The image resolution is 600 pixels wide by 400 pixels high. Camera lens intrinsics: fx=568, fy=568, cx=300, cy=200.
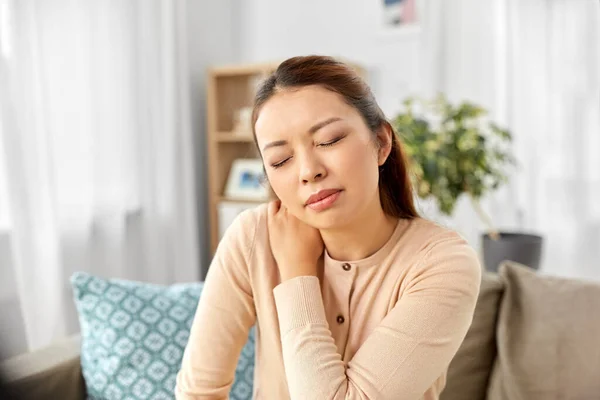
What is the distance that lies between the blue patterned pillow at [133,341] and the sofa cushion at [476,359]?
561mm

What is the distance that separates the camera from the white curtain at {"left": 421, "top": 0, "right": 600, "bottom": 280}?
2.78 metres

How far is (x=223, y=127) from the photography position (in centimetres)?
351

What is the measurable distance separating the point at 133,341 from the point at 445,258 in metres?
0.96

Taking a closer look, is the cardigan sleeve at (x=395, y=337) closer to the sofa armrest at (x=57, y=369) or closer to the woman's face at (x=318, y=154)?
the woman's face at (x=318, y=154)

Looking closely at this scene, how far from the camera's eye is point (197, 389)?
3.41ft

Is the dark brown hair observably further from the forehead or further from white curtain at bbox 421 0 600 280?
white curtain at bbox 421 0 600 280

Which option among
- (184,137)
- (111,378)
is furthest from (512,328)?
(184,137)

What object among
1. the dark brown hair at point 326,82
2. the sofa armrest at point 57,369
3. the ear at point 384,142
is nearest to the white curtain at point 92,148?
the sofa armrest at point 57,369

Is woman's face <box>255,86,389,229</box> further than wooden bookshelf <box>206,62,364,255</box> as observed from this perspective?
No

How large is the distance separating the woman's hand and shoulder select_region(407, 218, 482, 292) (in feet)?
0.57

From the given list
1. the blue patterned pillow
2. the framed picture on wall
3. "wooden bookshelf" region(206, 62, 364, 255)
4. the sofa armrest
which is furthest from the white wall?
the sofa armrest

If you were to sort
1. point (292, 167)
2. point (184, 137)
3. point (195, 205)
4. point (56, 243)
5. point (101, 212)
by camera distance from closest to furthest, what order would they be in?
1. point (292, 167)
2. point (56, 243)
3. point (101, 212)
4. point (184, 137)
5. point (195, 205)

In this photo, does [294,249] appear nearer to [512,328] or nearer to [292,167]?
[292,167]

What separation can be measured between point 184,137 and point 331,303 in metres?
2.34
